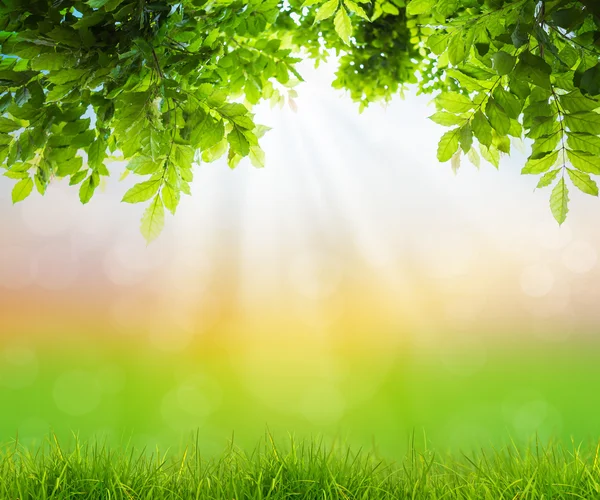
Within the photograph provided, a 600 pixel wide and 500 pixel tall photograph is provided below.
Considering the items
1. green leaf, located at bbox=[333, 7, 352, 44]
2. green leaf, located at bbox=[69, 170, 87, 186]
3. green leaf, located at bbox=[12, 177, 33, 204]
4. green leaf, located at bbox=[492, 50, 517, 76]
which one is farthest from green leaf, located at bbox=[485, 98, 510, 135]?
green leaf, located at bbox=[12, 177, 33, 204]

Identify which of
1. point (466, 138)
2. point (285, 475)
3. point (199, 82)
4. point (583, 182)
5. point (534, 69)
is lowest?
point (285, 475)

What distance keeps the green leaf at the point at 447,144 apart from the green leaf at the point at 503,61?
0.26 meters

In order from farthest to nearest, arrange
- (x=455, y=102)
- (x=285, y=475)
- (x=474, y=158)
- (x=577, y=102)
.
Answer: (x=285, y=475)
(x=474, y=158)
(x=455, y=102)
(x=577, y=102)

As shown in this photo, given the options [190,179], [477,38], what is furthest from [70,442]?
[477,38]

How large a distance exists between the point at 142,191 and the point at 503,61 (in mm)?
1054

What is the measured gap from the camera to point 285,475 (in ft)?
7.68

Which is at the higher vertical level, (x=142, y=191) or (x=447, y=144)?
(x=447, y=144)

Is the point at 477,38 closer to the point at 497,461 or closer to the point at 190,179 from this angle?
the point at 190,179

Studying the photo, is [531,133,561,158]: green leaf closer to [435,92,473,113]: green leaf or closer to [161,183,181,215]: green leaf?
[435,92,473,113]: green leaf

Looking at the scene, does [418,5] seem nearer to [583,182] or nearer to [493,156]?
[493,156]

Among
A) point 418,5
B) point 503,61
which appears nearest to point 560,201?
point 503,61

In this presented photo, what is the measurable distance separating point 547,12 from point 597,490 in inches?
71.6

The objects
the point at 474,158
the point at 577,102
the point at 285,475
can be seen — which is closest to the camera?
the point at 577,102

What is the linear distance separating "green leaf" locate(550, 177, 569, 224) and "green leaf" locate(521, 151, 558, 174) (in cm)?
6
